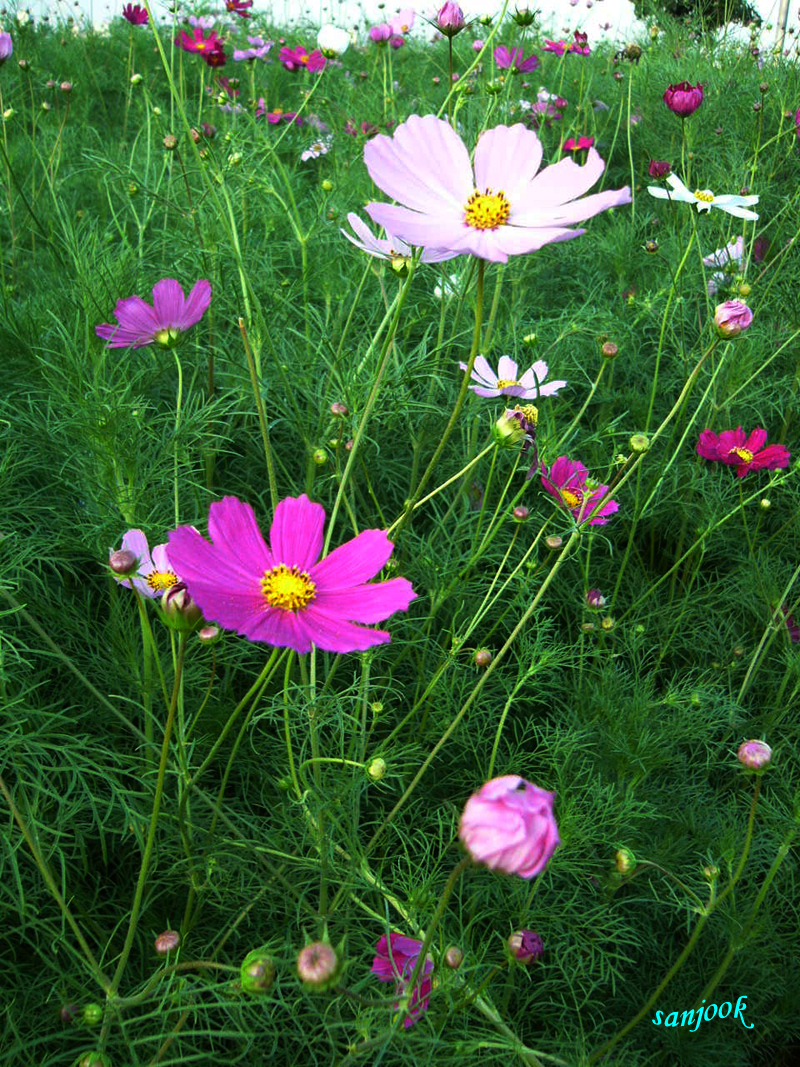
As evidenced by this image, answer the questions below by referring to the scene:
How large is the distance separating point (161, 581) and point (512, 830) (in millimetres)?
473

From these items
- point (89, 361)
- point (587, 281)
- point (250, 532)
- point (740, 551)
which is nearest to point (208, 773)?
point (250, 532)

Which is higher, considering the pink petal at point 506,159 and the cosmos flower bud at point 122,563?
the pink petal at point 506,159

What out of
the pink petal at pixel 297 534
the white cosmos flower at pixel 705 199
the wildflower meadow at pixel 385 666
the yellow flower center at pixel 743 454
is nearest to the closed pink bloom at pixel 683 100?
the wildflower meadow at pixel 385 666

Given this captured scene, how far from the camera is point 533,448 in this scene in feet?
3.01

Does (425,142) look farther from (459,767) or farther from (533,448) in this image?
(459,767)

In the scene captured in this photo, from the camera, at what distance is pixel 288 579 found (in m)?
0.67

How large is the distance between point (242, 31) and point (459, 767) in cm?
384

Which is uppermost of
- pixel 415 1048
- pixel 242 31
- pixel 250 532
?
pixel 242 31

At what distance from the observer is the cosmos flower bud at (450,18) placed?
1036 millimetres

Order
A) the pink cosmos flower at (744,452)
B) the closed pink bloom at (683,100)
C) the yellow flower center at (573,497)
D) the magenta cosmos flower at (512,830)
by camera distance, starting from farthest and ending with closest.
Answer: the closed pink bloom at (683,100) → the pink cosmos flower at (744,452) → the yellow flower center at (573,497) → the magenta cosmos flower at (512,830)

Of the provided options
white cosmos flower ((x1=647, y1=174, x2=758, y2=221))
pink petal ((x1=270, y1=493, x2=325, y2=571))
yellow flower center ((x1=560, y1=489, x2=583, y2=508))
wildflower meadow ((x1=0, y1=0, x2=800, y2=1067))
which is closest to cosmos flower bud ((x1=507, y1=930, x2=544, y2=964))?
wildflower meadow ((x1=0, y1=0, x2=800, y2=1067))

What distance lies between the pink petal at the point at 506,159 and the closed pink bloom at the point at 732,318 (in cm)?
27

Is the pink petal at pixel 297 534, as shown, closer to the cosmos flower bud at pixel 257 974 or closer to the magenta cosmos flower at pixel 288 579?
the magenta cosmos flower at pixel 288 579

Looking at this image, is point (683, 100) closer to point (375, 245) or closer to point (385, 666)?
point (375, 245)
